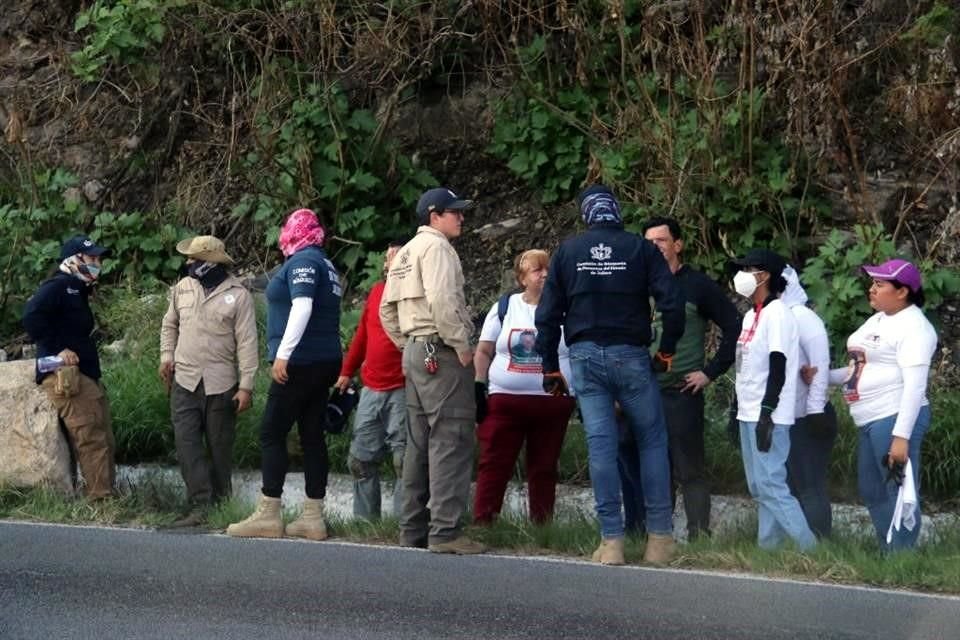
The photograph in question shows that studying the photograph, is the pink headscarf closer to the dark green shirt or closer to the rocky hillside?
the dark green shirt

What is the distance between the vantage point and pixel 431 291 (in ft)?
26.7

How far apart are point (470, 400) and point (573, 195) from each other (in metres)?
5.73

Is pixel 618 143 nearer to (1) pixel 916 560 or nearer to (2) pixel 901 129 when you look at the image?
(2) pixel 901 129

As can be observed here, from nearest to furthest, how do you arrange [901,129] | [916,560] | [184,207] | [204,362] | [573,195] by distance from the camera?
[916,560] < [204,362] < [901,129] < [573,195] < [184,207]

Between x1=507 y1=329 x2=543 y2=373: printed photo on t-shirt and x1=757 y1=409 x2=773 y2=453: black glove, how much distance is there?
1387mm

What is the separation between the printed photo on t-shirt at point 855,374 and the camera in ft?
26.2

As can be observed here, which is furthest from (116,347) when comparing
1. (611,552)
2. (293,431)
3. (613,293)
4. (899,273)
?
(899,273)

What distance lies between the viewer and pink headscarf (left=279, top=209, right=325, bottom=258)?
8719mm

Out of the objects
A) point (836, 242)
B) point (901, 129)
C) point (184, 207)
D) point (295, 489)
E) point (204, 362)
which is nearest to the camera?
point (204, 362)

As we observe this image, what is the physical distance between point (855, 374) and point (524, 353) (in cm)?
187

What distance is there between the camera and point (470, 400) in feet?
27.1

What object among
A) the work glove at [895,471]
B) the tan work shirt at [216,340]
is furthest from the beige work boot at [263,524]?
the work glove at [895,471]

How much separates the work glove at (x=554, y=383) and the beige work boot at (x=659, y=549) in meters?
0.89

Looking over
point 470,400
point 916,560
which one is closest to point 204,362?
point 470,400
